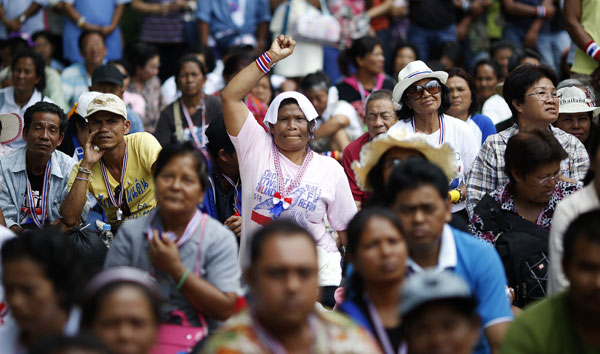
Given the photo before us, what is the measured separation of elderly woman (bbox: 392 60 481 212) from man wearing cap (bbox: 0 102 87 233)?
2662 mm

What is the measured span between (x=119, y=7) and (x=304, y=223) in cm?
610

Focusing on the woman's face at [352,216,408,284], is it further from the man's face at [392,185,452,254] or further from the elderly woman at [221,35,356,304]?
the elderly woman at [221,35,356,304]

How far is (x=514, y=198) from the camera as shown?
5211 millimetres

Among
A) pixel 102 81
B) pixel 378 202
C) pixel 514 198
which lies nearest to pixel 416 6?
pixel 102 81

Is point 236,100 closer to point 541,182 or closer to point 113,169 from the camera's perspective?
point 113,169

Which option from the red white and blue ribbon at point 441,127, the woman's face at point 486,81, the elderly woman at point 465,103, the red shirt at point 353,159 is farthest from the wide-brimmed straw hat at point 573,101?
the woman's face at point 486,81

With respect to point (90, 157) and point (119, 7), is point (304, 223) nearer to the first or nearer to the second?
point (90, 157)

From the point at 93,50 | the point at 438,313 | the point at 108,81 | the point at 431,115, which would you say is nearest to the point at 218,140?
the point at 431,115

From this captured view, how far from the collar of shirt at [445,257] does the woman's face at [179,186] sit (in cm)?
113

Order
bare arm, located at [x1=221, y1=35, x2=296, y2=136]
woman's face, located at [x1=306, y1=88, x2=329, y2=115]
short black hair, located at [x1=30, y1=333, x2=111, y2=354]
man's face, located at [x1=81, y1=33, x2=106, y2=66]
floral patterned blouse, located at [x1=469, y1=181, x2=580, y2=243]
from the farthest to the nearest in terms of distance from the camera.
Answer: man's face, located at [x1=81, y1=33, x2=106, y2=66]
woman's face, located at [x1=306, y1=88, x2=329, y2=115]
bare arm, located at [x1=221, y1=35, x2=296, y2=136]
floral patterned blouse, located at [x1=469, y1=181, x2=580, y2=243]
short black hair, located at [x1=30, y1=333, x2=111, y2=354]

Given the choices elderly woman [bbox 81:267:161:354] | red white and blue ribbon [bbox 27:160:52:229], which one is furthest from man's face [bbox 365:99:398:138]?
elderly woman [bbox 81:267:161:354]

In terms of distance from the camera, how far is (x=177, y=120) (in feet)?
26.1

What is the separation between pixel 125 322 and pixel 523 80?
4.14 meters

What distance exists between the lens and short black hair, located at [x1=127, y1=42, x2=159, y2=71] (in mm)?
9328
